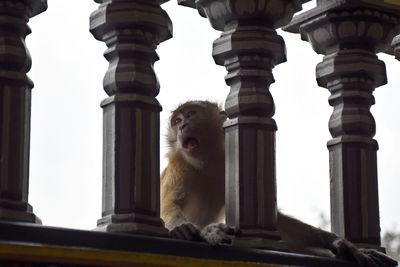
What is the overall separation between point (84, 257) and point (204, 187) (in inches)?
61.0

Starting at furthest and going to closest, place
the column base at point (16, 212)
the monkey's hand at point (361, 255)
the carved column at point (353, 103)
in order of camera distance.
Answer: the carved column at point (353, 103), the monkey's hand at point (361, 255), the column base at point (16, 212)

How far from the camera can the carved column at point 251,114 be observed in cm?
374

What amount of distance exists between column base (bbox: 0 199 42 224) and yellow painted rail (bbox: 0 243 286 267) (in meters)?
0.15

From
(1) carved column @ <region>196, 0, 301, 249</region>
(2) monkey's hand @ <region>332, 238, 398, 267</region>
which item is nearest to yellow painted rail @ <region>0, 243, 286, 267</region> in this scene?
(1) carved column @ <region>196, 0, 301, 249</region>

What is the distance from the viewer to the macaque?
409 centimetres

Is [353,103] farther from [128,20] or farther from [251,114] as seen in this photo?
[128,20]

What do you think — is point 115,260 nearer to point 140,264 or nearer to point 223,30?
point 140,264

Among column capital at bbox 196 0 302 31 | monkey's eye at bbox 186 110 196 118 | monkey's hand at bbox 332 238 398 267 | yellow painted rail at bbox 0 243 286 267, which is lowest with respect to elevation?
yellow painted rail at bbox 0 243 286 267

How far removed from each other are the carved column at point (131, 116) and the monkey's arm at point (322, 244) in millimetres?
678

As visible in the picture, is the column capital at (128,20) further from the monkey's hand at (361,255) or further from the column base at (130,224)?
the monkey's hand at (361,255)

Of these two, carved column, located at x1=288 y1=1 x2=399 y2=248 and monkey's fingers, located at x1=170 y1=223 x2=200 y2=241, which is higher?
carved column, located at x1=288 y1=1 x2=399 y2=248

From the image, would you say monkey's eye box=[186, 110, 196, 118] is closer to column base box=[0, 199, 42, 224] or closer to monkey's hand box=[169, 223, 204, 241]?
monkey's hand box=[169, 223, 204, 241]

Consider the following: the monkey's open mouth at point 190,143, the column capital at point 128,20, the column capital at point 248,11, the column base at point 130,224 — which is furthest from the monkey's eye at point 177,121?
the column base at point 130,224

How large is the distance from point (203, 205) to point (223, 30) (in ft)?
3.08
